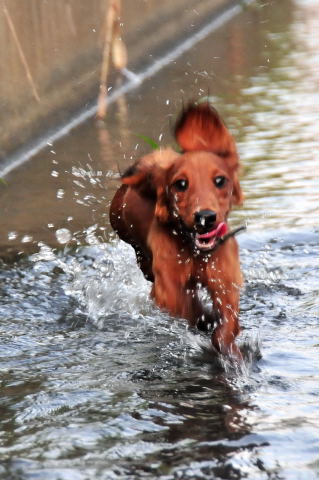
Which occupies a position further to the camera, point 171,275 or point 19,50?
point 19,50

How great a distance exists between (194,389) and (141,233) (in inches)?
48.1

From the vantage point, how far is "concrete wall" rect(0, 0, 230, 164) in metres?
10.1

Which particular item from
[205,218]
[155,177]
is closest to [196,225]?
[205,218]

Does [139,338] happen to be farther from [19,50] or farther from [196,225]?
[19,50]

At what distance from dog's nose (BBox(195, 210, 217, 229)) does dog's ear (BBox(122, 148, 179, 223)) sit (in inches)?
13.0

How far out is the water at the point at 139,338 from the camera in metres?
4.23

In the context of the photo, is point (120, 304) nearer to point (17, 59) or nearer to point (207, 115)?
point (207, 115)

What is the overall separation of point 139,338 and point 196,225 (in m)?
1.06

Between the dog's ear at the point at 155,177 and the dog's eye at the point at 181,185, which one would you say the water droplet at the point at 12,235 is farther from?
the dog's eye at the point at 181,185

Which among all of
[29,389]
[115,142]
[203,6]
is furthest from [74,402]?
[203,6]

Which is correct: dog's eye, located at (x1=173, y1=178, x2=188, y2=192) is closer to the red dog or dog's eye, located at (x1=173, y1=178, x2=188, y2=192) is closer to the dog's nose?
the red dog

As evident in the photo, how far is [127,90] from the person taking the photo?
12.8 meters

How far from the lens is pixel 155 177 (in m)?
5.36

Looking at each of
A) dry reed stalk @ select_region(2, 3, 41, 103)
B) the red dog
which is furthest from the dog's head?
dry reed stalk @ select_region(2, 3, 41, 103)
